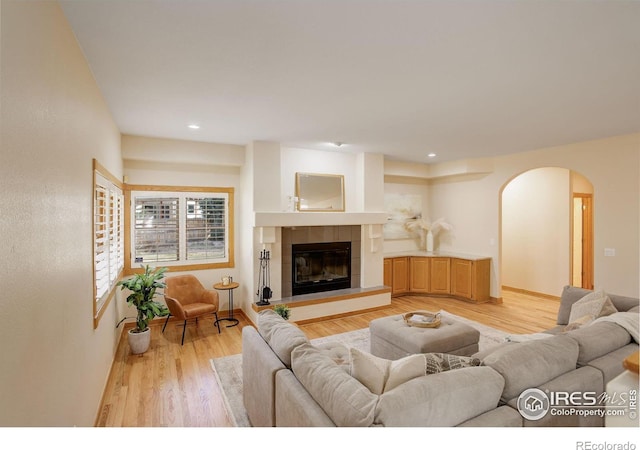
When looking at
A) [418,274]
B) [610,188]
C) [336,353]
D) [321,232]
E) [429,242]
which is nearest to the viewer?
[336,353]

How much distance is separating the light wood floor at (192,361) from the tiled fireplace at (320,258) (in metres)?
0.62

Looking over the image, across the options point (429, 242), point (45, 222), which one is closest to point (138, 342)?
point (45, 222)

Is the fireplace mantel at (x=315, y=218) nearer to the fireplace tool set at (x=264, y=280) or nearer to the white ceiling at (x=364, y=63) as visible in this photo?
the fireplace tool set at (x=264, y=280)

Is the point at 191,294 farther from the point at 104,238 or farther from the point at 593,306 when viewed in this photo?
the point at 593,306

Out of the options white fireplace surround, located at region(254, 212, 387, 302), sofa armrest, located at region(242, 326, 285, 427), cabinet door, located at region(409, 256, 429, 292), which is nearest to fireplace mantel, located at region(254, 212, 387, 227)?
white fireplace surround, located at region(254, 212, 387, 302)

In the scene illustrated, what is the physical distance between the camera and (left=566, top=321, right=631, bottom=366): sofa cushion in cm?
200

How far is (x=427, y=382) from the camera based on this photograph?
1445 millimetres

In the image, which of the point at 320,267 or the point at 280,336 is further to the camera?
the point at 320,267

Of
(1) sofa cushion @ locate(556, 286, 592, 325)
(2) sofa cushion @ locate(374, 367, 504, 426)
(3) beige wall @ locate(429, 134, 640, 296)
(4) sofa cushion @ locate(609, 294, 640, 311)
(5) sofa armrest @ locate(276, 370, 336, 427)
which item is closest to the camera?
(2) sofa cushion @ locate(374, 367, 504, 426)

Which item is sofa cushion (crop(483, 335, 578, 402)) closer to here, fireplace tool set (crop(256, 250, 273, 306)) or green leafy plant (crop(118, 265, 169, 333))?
fireplace tool set (crop(256, 250, 273, 306))

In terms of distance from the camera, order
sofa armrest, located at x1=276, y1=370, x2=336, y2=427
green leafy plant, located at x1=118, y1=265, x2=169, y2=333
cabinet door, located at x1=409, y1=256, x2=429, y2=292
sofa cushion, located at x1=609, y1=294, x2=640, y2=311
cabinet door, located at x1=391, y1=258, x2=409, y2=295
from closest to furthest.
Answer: sofa armrest, located at x1=276, y1=370, x2=336, y2=427 → sofa cushion, located at x1=609, y1=294, x2=640, y2=311 → green leafy plant, located at x1=118, y1=265, x2=169, y2=333 → cabinet door, located at x1=391, y1=258, x2=409, y2=295 → cabinet door, located at x1=409, y1=256, x2=429, y2=292

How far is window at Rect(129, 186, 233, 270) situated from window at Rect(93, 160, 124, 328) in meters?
0.67

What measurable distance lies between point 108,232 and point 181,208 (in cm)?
172

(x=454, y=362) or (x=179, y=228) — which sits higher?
(x=179, y=228)
